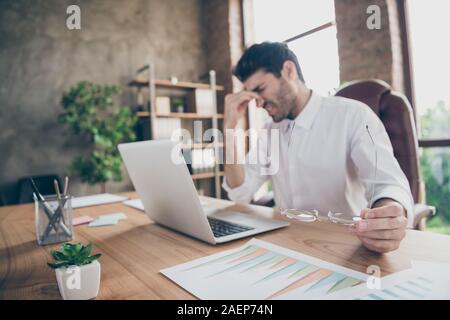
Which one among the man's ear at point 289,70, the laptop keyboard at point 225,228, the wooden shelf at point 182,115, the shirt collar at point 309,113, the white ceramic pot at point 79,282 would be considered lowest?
the white ceramic pot at point 79,282

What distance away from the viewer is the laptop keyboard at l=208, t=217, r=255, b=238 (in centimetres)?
81

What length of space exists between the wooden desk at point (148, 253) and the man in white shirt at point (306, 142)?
329mm

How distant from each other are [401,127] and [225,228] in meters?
0.84

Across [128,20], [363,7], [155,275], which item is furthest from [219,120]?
[155,275]

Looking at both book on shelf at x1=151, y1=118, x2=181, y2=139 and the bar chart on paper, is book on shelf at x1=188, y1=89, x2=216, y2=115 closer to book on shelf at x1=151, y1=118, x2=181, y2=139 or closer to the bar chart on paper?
book on shelf at x1=151, y1=118, x2=181, y2=139

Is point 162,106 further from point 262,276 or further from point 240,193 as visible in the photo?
point 262,276

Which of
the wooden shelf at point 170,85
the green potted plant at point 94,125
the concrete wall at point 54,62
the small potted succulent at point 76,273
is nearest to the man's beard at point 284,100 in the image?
the small potted succulent at point 76,273

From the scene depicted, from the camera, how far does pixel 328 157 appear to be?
1.26 meters

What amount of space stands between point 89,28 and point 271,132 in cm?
284

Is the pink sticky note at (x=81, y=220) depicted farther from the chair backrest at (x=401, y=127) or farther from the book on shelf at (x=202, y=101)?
the book on shelf at (x=202, y=101)

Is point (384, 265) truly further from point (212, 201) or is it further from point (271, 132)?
point (271, 132)

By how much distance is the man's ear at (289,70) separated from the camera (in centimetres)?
140

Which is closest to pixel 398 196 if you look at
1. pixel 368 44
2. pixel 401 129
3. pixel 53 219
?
pixel 401 129

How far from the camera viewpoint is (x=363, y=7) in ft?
8.21
